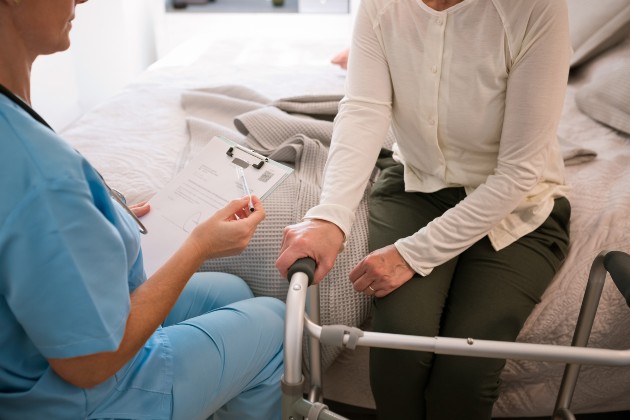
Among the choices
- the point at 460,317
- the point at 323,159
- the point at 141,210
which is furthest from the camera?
the point at 323,159

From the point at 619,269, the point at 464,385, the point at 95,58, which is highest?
the point at 619,269

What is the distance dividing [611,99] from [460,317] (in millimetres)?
984

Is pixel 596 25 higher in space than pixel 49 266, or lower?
lower

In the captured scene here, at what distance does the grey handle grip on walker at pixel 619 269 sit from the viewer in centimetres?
82

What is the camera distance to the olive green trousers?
99 cm

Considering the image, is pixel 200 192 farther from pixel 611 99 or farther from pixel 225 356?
pixel 611 99

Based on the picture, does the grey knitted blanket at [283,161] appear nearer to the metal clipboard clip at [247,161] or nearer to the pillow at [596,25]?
the metal clipboard clip at [247,161]

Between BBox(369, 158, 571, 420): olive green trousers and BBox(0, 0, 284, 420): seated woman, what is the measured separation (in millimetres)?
253

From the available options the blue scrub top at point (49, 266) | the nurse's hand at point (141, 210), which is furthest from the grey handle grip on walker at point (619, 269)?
the nurse's hand at point (141, 210)

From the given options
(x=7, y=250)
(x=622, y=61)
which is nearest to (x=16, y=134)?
(x=7, y=250)

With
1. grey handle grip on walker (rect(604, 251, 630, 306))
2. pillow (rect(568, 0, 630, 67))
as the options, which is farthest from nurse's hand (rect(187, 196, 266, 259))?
pillow (rect(568, 0, 630, 67))

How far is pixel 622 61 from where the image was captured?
1728 mm

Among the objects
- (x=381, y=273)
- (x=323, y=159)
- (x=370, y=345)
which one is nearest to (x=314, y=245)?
(x=381, y=273)

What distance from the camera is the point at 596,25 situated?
6.27 ft
